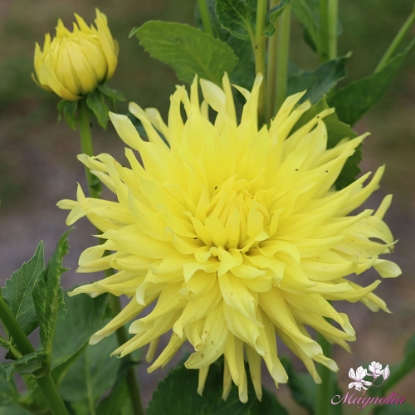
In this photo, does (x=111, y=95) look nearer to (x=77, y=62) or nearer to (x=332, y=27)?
(x=77, y=62)

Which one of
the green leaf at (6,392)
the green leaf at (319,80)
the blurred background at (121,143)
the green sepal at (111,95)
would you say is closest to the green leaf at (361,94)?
the green leaf at (319,80)

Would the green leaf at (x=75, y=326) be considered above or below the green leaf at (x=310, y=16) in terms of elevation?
below

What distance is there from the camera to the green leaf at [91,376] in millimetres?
676

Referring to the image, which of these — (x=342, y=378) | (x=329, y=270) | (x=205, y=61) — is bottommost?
(x=342, y=378)

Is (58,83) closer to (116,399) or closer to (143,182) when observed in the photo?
(143,182)

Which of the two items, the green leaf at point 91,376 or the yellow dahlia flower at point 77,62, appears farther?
the green leaf at point 91,376

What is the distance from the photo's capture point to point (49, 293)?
1.38 ft

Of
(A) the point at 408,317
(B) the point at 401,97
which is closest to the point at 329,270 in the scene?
(A) the point at 408,317

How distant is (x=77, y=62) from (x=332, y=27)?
0.97 ft

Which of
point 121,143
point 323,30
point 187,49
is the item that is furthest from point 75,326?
point 121,143

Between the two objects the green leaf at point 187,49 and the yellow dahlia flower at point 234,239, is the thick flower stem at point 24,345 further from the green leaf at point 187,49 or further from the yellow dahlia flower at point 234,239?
the green leaf at point 187,49

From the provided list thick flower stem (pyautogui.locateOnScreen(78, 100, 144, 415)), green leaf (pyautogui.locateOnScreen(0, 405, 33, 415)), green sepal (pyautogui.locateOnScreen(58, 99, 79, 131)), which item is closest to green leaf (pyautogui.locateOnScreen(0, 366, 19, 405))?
green leaf (pyautogui.locateOnScreen(0, 405, 33, 415))

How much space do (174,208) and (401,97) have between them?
6.31 ft

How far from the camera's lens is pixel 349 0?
8.24 feet
